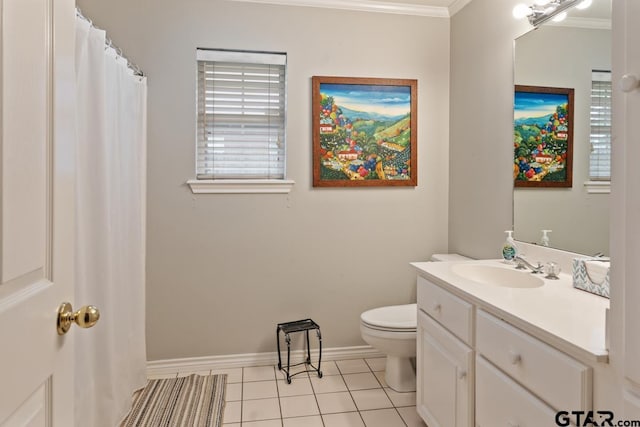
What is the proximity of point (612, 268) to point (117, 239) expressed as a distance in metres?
2.07

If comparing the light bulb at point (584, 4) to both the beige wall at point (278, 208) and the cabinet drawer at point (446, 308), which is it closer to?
the beige wall at point (278, 208)

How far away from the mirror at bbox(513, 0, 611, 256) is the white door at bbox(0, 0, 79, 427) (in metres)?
1.89

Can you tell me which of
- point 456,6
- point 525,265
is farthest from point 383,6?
point 525,265

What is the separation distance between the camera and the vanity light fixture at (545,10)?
5.84 ft

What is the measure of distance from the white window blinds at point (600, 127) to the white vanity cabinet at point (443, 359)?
2.65ft

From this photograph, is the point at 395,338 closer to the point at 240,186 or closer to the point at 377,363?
the point at 377,363

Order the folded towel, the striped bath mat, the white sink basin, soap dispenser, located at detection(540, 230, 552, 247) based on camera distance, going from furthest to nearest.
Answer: the striped bath mat < soap dispenser, located at detection(540, 230, 552, 247) < the white sink basin < the folded towel

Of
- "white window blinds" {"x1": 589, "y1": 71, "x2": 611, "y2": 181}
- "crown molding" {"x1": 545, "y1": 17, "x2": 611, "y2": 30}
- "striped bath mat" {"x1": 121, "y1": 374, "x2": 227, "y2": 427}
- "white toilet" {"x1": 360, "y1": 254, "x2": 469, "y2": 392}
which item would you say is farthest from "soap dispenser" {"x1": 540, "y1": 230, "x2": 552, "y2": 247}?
"striped bath mat" {"x1": 121, "y1": 374, "x2": 227, "y2": 427}

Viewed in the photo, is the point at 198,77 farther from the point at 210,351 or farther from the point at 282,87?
the point at 210,351

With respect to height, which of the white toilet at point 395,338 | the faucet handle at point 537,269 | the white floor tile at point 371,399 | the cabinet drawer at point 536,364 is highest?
the faucet handle at point 537,269

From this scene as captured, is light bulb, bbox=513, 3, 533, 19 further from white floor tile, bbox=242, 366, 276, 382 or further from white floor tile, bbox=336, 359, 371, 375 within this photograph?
white floor tile, bbox=242, 366, 276, 382

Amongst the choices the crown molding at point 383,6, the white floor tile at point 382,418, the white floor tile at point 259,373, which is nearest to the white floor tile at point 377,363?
the white floor tile at point 382,418

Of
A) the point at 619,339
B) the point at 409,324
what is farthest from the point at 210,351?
the point at 619,339

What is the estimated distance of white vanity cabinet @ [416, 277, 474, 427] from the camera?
1.53 metres
